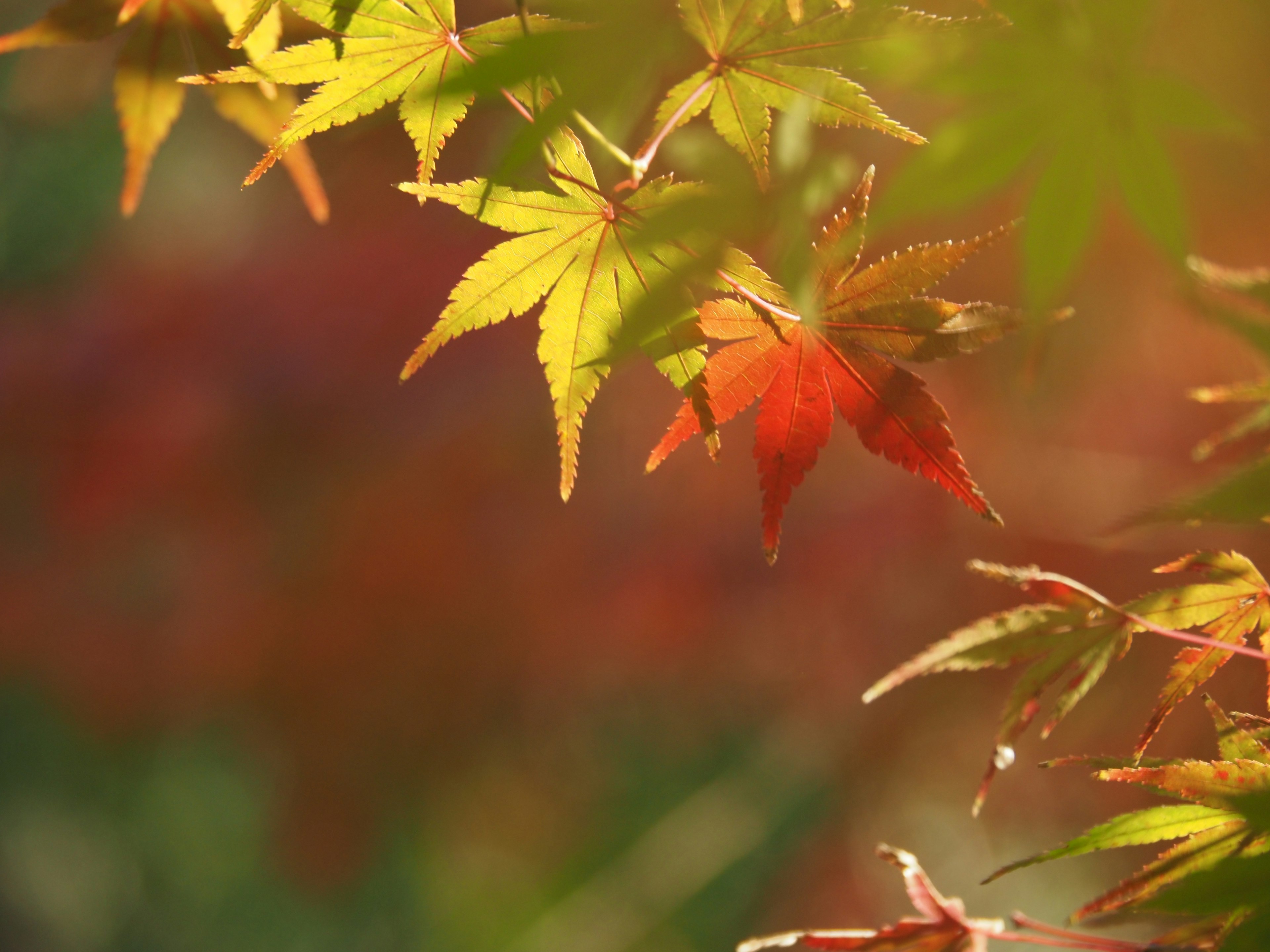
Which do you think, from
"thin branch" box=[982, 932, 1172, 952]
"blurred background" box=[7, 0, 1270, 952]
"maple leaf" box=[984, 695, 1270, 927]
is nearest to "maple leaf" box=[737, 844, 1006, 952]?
"thin branch" box=[982, 932, 1172, 952]

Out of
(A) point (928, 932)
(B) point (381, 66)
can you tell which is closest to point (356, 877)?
(A) point (928, 932)

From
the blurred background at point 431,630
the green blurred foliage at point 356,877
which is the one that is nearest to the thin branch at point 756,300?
the blurred background at point 431,630

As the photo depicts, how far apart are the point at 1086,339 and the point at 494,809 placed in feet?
9.42

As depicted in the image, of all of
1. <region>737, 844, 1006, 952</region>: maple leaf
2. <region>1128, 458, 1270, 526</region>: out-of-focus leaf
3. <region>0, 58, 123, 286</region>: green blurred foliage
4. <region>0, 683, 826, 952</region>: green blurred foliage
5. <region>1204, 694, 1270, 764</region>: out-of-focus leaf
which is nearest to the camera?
<region>1128, 458, 1270, 526</region>: out-of-focus leaf

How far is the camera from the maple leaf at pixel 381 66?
0.36m

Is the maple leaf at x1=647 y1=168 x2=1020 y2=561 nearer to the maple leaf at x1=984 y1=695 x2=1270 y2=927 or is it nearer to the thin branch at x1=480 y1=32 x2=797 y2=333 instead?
the thin branch at x1=480 y1=32 x2=797 y2=333

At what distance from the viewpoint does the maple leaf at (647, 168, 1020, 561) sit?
37 centimetres

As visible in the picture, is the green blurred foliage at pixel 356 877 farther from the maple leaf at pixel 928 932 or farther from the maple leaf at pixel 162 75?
the maple leaf at pixel 162 75

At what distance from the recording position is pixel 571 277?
1.33 feet

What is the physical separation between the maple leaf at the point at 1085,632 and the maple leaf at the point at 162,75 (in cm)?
54

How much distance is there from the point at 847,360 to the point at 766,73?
15 cm

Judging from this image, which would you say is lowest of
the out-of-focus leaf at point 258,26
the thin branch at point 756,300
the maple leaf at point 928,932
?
the maple leaf at point 928,932

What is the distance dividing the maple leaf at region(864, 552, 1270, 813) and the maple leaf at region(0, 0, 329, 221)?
540mm

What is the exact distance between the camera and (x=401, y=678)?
10.4ft
